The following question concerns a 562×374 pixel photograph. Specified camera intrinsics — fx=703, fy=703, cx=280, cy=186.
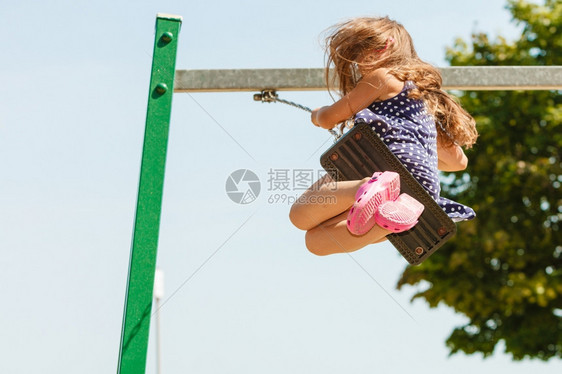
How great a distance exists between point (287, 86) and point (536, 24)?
8887 mm

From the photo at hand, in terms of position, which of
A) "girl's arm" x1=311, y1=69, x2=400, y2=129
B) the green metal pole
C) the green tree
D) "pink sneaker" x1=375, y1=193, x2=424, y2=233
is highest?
"girl's arm" x1=311, y1=69, x2=400, y2=129

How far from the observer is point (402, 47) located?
→ 9.75ft

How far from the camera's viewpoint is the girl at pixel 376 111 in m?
2.82

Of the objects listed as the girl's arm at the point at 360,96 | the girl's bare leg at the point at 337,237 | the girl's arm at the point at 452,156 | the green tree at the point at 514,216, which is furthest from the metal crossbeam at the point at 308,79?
the green tree at the point at 514,216

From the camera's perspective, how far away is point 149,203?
2.86m

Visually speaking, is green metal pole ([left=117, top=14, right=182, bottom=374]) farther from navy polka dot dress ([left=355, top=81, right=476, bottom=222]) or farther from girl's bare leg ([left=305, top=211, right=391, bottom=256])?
navy polka dot dress ([left=355, top=81, right=476, bottom=222])

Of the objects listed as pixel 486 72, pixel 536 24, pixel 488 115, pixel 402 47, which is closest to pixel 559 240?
pixel 488 115

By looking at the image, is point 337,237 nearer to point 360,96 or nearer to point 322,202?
point 322,202

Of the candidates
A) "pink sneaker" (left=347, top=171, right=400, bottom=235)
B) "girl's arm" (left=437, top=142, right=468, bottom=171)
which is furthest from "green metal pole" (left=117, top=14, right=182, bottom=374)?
"girl's arm" (left=437, top=142, right=468, bottom=171)

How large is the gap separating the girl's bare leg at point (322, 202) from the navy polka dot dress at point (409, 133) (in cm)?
24

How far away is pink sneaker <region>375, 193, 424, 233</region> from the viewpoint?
2.59m

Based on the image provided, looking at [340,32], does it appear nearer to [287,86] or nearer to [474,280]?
[287,86]

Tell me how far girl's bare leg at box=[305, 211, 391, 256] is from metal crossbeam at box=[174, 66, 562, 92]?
85cm

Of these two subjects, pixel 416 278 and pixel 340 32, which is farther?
pixel 416 278
